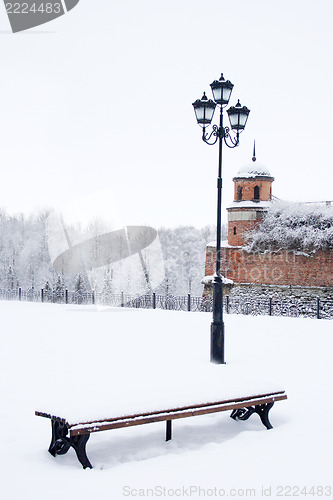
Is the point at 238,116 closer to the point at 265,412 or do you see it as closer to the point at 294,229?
the point at 265,412

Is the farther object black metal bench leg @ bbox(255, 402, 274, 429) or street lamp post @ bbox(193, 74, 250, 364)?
street lamp post @ bbox(193, 74, 250, 364)

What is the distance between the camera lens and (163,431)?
5.49m

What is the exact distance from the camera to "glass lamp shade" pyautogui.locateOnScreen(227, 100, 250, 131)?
8.81 metres

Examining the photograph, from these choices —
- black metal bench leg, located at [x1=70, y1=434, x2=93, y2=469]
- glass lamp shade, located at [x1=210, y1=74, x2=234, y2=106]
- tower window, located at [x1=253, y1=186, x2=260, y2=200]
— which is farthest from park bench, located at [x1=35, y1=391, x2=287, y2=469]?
tower window, located at [x1=253, y1=186, x2=260, y2=200]

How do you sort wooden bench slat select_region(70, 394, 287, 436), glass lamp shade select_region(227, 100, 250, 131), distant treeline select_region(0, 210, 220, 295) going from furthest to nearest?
1. distant treeline select_region(0, 210, 220, 295)
2. glass lamp shade select_region(227, 100, 250, 131)
3. wooden bench slat select_region(70, 394, 287, 436)

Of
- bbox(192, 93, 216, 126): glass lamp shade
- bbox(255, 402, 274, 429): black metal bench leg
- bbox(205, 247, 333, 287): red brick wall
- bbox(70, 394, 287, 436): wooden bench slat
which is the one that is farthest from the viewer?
bbox(205, 247, 333, 287): red brick wall

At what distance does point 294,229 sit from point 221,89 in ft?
69.4

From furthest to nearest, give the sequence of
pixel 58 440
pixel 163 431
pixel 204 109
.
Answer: pixel 204 109
pixel 163 431
pixel 58 440

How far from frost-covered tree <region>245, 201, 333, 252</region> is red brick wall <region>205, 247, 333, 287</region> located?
464mm

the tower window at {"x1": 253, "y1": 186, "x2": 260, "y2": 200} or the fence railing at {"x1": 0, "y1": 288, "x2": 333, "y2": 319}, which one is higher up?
the tower window at {"x1": 253, "y1": 186, "x2": 260, "y2": 200}

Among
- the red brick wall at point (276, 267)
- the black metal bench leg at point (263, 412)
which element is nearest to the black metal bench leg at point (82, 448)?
the black metal bench leg at point (263, 412)

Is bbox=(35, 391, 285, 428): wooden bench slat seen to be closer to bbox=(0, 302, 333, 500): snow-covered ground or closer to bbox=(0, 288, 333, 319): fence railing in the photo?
bbox=(0, 302, 333, 500): snow-covered ground

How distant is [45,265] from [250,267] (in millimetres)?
36638

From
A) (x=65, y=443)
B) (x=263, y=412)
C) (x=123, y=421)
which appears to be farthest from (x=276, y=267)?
(x=65, y=443)
